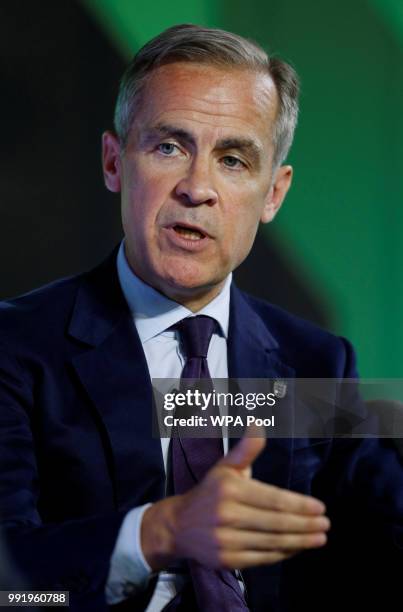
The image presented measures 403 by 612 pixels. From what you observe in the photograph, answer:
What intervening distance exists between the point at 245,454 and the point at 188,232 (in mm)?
507

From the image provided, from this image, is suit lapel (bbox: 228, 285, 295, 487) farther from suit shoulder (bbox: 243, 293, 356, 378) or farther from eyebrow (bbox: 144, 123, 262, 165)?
eyebrow (bbox: 144, 123, 262, 165)

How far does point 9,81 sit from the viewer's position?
69.3 inches

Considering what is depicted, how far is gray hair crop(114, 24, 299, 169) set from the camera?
143 centimetres

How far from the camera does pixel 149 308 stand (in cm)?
145

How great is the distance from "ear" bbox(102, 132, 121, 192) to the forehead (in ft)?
0.33

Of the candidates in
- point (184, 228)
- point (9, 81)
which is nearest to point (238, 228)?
point (184, 228)

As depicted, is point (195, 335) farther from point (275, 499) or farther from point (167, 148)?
point (275, 499)

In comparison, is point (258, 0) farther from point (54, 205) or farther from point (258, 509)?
point (258, 509)

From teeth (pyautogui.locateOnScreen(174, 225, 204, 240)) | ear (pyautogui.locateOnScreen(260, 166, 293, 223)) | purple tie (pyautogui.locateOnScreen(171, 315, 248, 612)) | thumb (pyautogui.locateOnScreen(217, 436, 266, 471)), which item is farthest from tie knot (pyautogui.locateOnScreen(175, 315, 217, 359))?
thumb (pyautogui.locateOnScreen(217, 436, 266, 471))

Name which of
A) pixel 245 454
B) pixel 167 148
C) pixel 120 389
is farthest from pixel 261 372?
pixel 245 454

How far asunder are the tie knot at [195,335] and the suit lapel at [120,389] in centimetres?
8

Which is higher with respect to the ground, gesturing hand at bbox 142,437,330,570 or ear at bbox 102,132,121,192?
ear at bbox 102,132,121,192

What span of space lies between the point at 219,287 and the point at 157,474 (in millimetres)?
372

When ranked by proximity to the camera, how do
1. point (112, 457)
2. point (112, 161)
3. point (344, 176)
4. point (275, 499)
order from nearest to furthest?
point (275, 499), point (112, 457), point (112, 161), point (344, 176)
